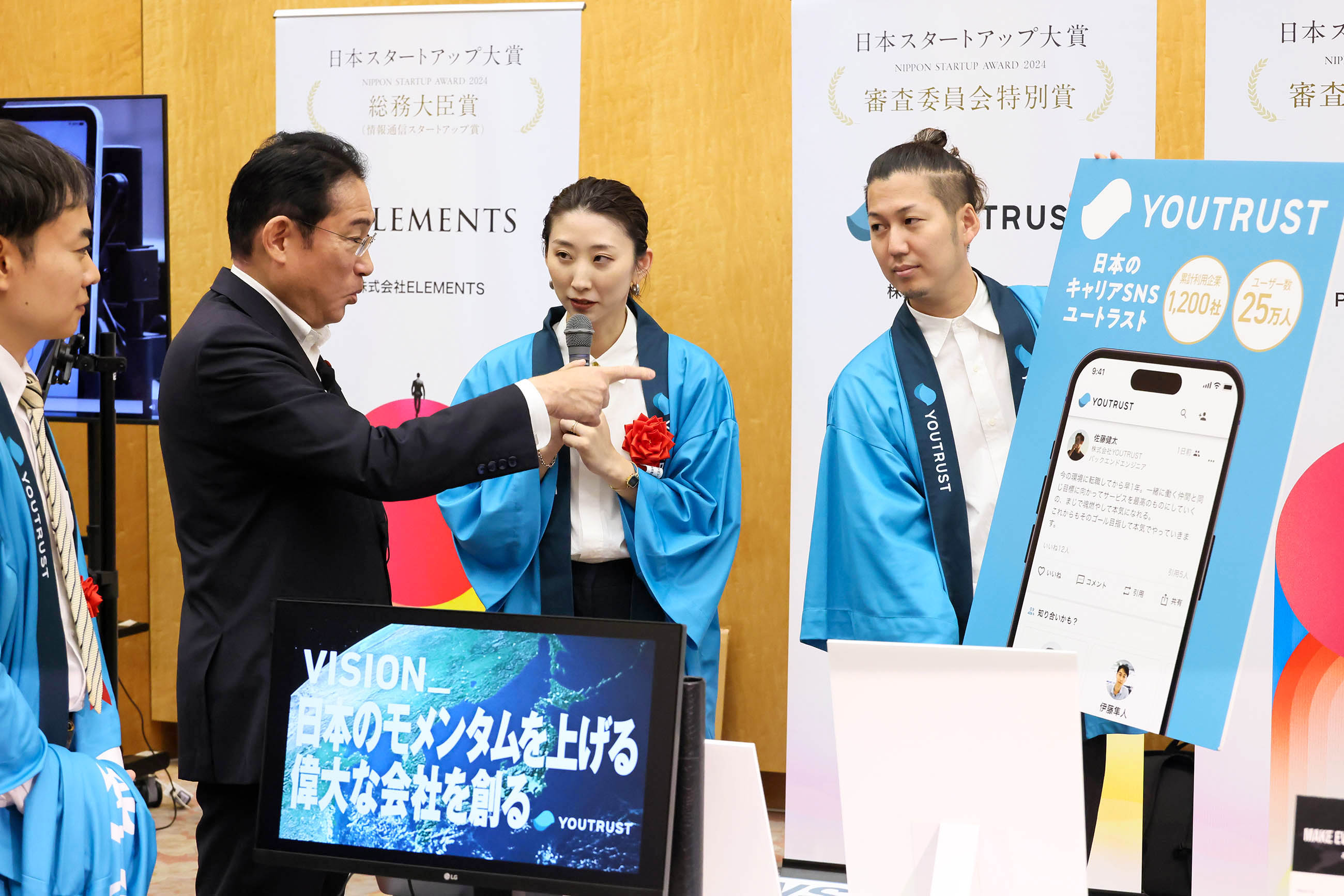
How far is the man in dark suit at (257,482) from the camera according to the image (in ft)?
5.41

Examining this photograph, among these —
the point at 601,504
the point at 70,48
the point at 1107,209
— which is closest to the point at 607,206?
the point at 601,504

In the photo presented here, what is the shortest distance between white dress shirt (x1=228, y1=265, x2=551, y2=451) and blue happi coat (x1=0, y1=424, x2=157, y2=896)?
56 centimetres

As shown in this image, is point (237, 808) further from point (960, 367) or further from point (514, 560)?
point (960, 367)

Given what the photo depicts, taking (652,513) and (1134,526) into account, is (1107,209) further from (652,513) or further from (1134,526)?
(652,513)

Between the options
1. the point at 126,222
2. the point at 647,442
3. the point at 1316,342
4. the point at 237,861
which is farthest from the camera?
the point at 126,222

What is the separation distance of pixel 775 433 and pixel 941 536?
1335 millimetres

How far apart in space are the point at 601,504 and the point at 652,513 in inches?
4.7

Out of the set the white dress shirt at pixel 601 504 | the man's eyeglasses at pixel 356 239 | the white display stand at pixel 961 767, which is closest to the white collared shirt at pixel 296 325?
the man's eyeglasses at pixel 356 239

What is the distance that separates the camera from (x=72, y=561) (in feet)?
4.57

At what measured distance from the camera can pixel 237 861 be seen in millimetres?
1629

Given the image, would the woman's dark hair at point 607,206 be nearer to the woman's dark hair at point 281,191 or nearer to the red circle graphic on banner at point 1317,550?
the woman's dark hair at point 281,191

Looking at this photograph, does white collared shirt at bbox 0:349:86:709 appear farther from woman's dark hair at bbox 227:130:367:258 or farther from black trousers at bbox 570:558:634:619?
black trousers at bbox 570:558:634:619

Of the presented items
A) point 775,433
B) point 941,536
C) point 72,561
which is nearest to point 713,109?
point 775,433

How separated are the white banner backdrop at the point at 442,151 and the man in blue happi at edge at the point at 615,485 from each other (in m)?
0.76
